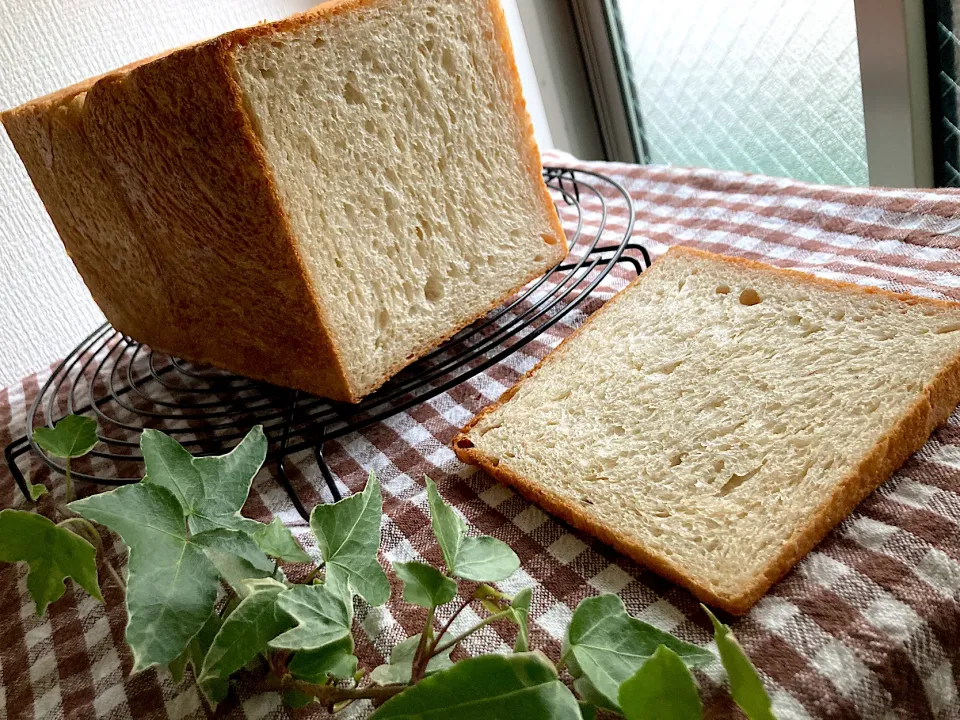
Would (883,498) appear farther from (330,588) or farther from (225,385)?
(225,385)

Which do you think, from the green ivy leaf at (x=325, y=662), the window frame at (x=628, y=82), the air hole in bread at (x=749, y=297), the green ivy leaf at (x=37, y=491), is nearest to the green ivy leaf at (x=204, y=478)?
the green ivy leaf at (x=325, y=662)

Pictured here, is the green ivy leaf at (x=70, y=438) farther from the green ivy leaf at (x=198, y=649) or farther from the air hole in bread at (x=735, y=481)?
the air hole in bread at (x=735, y=481)

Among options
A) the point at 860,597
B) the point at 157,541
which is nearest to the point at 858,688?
the point at 860,597

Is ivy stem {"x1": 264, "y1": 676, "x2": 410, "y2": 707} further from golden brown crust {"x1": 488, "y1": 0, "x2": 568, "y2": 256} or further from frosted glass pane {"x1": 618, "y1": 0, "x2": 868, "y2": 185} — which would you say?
frosted glass pane {"x1": 618, "y1": 0, "x2": 868, "y2": 185}

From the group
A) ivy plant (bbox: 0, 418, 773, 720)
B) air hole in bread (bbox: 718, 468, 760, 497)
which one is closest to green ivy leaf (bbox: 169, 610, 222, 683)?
ivy plant (bbox: 0, 418, 773, 720)

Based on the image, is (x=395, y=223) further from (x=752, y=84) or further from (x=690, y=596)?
(x=752, y=84)

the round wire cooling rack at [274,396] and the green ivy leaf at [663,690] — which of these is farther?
the round wire cooling rack at [274,396]

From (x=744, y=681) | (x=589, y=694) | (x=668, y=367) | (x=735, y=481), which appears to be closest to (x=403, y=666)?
(x=589, y=694)
